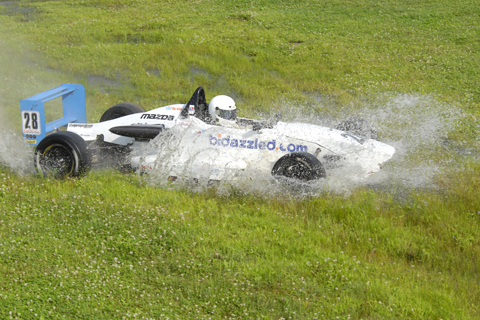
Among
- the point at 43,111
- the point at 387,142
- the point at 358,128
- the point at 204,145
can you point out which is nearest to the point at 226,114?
the point at 204,145

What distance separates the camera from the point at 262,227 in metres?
7.05

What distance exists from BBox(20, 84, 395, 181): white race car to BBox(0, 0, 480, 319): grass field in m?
0.44

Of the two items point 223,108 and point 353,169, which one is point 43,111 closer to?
point 223,108

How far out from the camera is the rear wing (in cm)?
930

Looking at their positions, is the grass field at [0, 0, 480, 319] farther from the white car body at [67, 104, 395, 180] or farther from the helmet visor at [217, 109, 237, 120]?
the helmet visor at [217, 109, 237, 120]

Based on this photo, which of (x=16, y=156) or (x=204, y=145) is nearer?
(x=204, y=145)

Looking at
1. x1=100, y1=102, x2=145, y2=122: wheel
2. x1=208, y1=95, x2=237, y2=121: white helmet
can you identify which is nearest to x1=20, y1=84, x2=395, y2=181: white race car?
x1=208, y1=95, x2=237, y2=121: white helmet

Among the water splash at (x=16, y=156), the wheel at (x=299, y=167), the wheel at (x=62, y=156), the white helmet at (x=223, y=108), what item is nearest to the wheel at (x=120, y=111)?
the water splash at (x=16, y=156)

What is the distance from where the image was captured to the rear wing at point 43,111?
9297 mm

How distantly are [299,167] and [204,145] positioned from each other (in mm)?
1926

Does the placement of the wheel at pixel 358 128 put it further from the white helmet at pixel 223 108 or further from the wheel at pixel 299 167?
the white helmet at pixel 223 108

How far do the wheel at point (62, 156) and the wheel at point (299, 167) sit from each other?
3.68 m

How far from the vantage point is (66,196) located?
750cm

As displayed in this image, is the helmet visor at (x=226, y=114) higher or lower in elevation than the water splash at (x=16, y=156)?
higher
